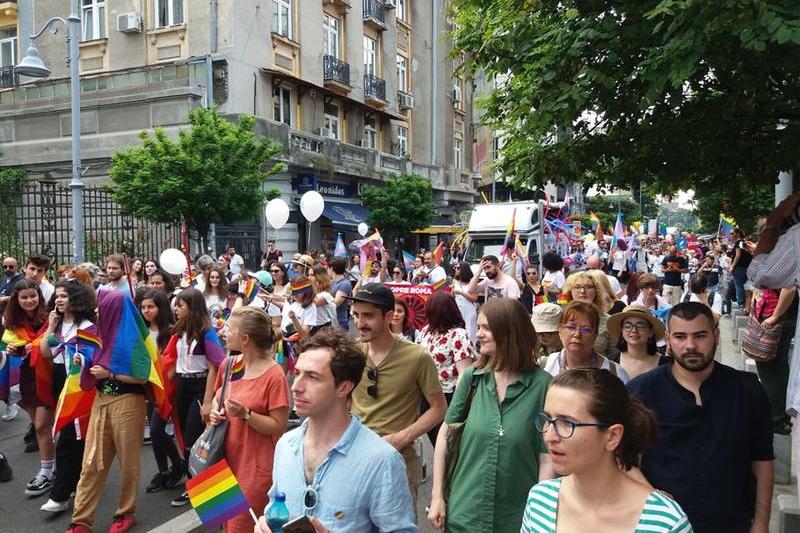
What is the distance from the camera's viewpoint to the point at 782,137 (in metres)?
4.80

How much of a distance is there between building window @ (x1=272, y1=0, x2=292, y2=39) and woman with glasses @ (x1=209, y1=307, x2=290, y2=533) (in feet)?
76.1

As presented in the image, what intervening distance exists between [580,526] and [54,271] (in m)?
15.6

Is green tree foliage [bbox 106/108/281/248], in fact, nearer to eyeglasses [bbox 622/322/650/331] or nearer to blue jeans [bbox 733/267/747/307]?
blue jeans [bbox 733/267/747/307]

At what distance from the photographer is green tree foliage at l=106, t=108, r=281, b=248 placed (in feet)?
56.6

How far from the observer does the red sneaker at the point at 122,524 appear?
509cm

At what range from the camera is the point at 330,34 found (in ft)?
95.8

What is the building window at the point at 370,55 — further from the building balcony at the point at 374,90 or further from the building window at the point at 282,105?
the building window at the point at 282,105

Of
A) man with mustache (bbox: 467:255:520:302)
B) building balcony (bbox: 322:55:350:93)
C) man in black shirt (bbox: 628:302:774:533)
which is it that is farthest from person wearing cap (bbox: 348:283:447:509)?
building balcony (bbox: 322:55:350:93)

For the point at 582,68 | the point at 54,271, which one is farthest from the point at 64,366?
the point at 54,271

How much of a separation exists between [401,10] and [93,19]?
52.4 ft

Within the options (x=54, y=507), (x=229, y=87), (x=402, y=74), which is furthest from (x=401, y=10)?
(x=54, y=507)

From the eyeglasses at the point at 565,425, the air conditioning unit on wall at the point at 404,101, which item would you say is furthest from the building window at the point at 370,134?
the eyeglasses at the point at 565,425

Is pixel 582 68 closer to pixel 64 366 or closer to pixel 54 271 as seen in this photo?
pixel 64 366

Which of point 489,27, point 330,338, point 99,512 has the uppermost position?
point 489,27
